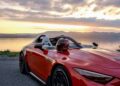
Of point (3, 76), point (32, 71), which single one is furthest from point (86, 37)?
point (3, 76)

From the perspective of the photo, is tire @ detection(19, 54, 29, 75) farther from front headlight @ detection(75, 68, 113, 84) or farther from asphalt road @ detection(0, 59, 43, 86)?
A: front headlight @ detection(75, 68, 113, 84)

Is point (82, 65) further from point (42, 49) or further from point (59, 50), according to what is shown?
point (42, 49)

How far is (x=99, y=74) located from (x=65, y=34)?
3.33 metres

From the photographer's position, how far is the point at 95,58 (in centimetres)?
683

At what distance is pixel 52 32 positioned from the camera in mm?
→ 9562

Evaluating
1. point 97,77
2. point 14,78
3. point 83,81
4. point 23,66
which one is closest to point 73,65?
point 83,81

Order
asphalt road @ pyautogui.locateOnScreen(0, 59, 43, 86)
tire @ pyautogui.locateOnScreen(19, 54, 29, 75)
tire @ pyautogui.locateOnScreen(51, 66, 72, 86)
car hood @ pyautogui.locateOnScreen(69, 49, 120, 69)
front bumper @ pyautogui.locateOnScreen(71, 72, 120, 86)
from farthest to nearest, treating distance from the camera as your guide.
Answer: tire @ pyautogui.locateOnScreen(19, 54, 29, 75) → asphalt road @ pyautogui.locateOnScreen(0, 59, 43, 86) → tire @ pyautogui.locateOnScreen(51, 66, 72, 86) → car hood @ pyautogui.locateOnScreen(69, 49, 120, 69) → front bumper @ pyautogui.locateOnScreen(71, 72, 120, 86)

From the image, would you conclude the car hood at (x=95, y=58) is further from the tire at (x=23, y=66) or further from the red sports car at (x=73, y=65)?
the tire at (x=23, y=66)

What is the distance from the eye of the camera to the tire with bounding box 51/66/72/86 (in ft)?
21.9

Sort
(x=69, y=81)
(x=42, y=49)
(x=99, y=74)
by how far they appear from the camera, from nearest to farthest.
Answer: (x=99, y=74) < (x=69, y=81) < (x=42, y=49)

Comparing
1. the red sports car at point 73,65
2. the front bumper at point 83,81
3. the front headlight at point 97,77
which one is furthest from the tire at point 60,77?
the front headlight at point 97,77

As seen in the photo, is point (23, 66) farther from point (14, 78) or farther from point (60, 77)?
point (60, 77)

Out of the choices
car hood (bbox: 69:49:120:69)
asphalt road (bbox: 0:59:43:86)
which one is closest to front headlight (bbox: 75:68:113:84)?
car hood (bbox: 69:49:120:69)

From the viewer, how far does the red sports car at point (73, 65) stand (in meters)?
6.09
